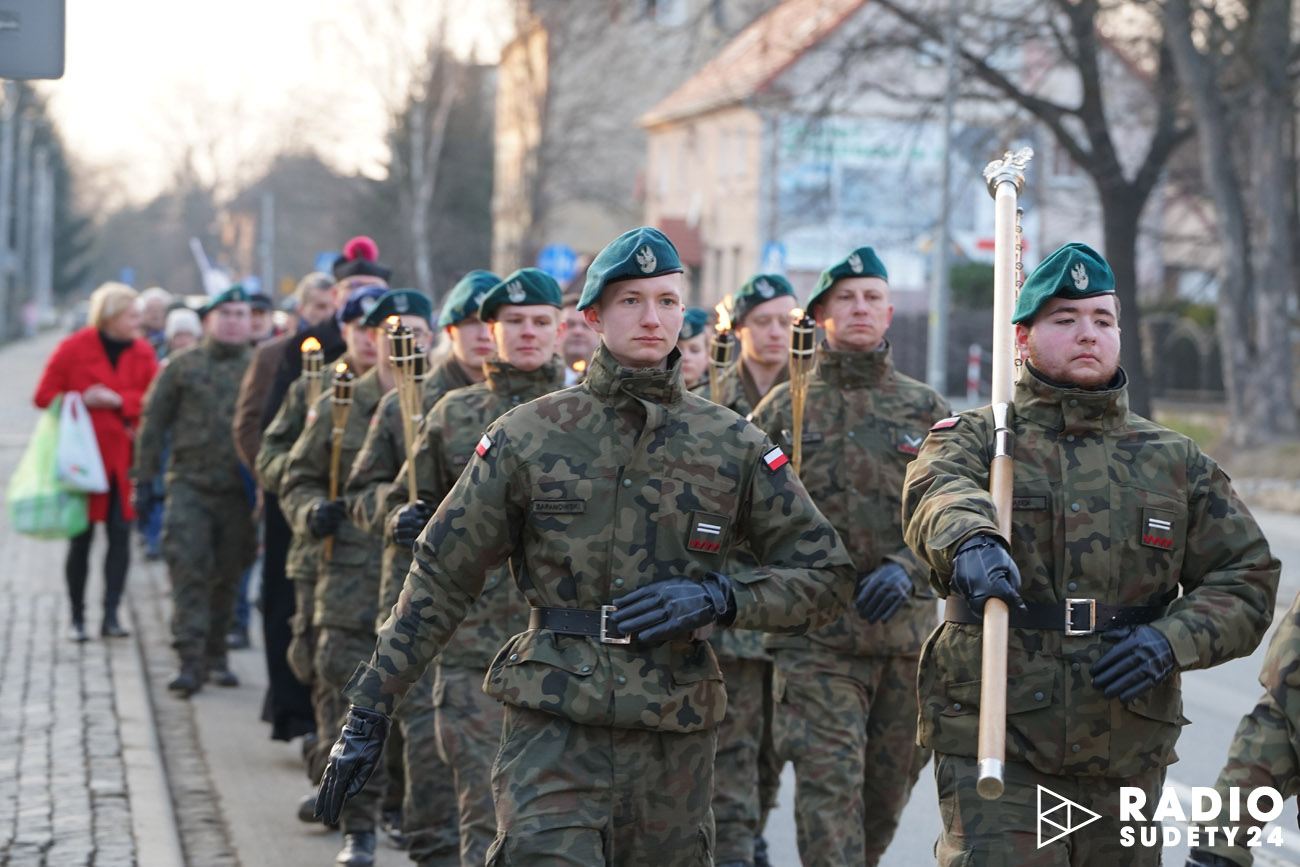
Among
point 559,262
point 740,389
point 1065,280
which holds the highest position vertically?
point 559,262

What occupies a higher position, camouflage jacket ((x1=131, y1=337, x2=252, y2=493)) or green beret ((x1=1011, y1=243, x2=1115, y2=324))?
green beret ((x1=1011, y1=243, x2=1115, y2=324))

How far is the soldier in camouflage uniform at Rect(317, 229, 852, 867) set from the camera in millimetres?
4188

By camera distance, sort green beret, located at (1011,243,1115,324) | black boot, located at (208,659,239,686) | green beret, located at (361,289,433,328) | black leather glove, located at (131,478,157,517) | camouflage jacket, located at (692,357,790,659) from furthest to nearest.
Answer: black leather glove, located at (131,478,157,517)
black boot, located at (208,659,239,686)
green beret, located at (361,289,433,328)
camouflage jacket, located at (692,357,790,659)
green beret, located at (1011,243,1115,324)

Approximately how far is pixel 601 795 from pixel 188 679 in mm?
6682

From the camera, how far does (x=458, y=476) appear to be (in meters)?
6.02

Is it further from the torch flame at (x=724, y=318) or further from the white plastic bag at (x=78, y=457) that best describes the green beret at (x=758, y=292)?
the white plastic bag at (x=78, y=457)

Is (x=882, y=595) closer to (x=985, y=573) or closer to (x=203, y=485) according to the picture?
(x=985, y=573)

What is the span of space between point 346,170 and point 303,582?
5924 cm

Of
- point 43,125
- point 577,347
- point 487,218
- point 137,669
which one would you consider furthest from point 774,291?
point 43,125

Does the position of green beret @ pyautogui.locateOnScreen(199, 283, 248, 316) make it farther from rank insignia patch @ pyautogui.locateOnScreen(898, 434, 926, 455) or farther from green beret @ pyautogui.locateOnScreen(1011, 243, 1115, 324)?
green beret @ pyautogui.locateOnScreen(1011, 243, 1115, 324)

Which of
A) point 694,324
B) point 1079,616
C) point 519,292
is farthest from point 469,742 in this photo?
point 694,324

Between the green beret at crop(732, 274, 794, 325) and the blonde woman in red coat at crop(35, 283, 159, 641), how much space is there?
554 centimetres

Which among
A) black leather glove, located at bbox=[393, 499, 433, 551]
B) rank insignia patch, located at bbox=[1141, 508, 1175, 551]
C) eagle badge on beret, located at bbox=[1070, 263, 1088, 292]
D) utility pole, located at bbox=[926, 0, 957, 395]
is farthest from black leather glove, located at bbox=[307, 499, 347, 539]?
utility pole, located at bbox=[926, 0, 957, 395]

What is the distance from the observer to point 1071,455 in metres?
4.38
